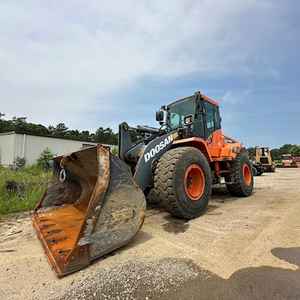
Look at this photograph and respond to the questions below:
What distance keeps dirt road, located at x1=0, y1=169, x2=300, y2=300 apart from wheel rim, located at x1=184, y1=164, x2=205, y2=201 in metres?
0.60

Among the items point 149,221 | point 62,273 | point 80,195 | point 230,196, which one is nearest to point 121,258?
point 62,273

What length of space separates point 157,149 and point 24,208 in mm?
3104

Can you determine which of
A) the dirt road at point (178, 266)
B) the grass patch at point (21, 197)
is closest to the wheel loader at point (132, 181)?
the dirt road at point (178, 266)

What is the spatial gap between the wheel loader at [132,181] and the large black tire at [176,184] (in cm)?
2

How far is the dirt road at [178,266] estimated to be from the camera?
2250 mm

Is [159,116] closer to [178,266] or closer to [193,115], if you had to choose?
[193,115]

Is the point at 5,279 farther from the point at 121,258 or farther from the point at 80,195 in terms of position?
the point at 80,195

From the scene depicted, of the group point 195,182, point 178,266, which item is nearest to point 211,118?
point 195,182

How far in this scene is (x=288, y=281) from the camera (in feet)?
7.91

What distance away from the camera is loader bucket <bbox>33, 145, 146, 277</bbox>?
2.61m

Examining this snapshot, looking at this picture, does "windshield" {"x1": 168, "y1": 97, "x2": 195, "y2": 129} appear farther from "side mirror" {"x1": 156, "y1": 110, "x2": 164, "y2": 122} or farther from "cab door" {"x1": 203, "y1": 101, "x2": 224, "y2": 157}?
"cab door" {"x1": 203, "y1": 101, "x2": 224, "y2": 157}

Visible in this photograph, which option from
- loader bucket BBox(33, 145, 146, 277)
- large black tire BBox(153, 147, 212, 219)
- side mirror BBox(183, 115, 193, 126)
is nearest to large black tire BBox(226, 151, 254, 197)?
side mirror BBox(183, 115, 193, 126)

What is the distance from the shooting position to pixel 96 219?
2.78m

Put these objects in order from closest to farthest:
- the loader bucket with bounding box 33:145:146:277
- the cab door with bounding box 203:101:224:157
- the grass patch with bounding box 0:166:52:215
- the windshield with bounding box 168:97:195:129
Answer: the loader bucket with bounding box 33:145:146:277 → the grass patch with bounding box 0:166:52:215 → the windshield with bounding box 168:97:195:129 → the cab door with bounding box 203:101:224:157
